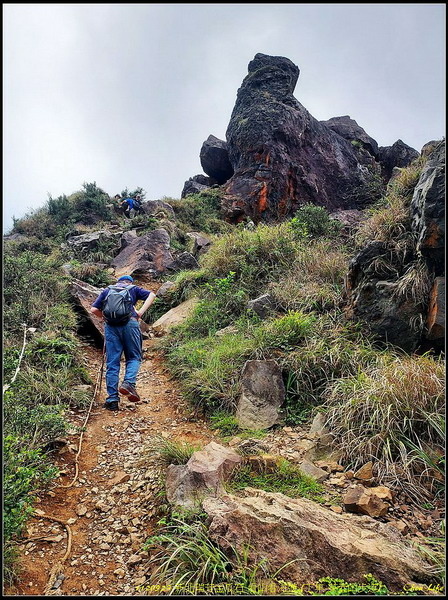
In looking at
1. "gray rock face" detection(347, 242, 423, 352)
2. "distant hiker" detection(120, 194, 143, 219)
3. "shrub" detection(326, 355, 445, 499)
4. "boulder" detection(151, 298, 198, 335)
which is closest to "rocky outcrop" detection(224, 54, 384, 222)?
"distant hiker" detection(120, 194, 143, 219)

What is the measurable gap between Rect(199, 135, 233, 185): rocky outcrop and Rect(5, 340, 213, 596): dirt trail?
→ 1840cm

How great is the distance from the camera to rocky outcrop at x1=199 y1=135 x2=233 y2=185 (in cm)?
2112

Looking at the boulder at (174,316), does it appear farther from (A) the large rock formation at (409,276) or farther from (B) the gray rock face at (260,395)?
(A) the large rock formation at (409,276)

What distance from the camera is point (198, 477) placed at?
111 inches

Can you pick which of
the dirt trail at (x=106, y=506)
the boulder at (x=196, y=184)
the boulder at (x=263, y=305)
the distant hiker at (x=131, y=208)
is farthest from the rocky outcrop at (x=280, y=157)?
the dirt trail at (x=106, y=506)

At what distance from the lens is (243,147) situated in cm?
1720

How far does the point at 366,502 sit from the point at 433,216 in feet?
9.99

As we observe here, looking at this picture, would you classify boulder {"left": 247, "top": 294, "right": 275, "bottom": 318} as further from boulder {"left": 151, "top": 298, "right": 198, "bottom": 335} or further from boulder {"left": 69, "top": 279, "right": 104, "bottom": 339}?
boulder {"left": 69, "top": 279, "right": 104, "bottom": 339}

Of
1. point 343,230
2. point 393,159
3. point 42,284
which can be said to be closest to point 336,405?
point 42,284

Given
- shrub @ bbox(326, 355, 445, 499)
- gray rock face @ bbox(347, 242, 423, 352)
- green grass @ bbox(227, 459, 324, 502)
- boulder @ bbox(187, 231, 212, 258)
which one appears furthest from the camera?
boulder @ bbox(187, 231, 212, 258)

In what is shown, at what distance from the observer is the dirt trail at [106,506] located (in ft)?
7.83

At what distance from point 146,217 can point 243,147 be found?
5.73 meters

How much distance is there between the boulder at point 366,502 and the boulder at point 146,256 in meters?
9.21

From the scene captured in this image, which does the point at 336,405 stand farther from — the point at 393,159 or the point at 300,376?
the point at 393,159
